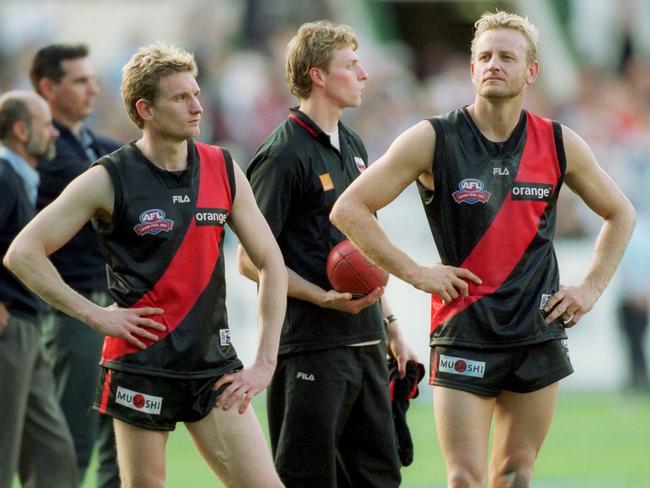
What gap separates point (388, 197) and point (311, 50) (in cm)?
113

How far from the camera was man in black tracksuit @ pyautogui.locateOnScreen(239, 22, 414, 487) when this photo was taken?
6.75 meters

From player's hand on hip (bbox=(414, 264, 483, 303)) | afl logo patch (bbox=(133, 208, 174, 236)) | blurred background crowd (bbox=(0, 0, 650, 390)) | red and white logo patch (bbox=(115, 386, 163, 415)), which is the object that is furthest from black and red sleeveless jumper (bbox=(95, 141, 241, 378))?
blurred background crowd (bbox=(0, 0, 650, 390))

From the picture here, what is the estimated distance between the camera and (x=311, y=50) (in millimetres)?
7113

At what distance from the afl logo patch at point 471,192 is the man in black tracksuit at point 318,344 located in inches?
26.3

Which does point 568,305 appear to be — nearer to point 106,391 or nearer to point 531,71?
point 531,71

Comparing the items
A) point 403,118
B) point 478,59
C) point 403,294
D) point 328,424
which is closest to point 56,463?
point 328,424

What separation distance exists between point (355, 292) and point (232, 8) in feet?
40.9

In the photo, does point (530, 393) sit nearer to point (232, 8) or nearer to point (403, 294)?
point (403, 294)

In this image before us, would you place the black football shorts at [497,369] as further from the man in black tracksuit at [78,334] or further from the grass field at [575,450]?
the grass field at [575,450]

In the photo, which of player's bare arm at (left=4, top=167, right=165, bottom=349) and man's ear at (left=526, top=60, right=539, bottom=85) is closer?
player's bare arm at (left=4, top=167, right=165, bottom=349)

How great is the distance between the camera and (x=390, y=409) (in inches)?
274

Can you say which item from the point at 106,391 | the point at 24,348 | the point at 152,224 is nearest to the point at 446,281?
the point at 152,224

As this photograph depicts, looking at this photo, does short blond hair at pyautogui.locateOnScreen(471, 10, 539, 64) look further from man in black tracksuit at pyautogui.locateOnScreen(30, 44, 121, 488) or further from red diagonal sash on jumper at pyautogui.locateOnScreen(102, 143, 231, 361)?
man in black tracksuit at pyautogui.locateOnScreen(30, 44, 121, 488)

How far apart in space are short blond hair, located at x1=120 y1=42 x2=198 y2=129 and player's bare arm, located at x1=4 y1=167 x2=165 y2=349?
1.34 feet
